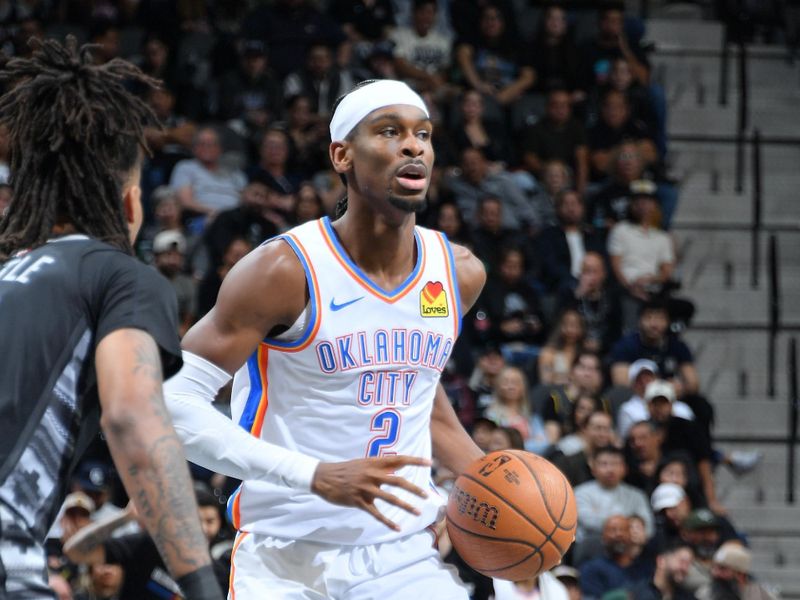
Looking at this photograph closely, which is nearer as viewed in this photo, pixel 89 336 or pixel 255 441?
pixel 89 336

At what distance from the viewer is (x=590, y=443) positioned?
33.3ft

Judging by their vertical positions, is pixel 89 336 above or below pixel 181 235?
above

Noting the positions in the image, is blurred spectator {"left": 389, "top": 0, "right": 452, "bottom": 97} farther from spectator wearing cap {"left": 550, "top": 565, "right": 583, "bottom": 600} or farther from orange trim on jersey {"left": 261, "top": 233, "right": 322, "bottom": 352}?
orange trim on jersey {"left": 261, "top": 233, "right": 322, "bottom": 352}

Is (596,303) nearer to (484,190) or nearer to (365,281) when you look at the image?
(484,190)

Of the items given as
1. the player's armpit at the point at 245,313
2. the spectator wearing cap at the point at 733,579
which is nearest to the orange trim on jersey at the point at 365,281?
the player's armpit at the point at 245,313

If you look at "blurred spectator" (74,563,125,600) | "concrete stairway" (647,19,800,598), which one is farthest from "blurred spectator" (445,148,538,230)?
"blurred spectator" (74,563,125,600)

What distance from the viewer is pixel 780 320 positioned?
13336 mm

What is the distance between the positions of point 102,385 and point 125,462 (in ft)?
0.53

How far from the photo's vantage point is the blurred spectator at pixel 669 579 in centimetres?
898

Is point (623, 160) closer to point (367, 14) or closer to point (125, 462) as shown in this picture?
point (367, 14)

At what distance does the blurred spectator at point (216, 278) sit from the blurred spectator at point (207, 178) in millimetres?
1213

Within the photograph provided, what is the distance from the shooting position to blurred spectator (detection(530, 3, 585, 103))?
14.4 meters

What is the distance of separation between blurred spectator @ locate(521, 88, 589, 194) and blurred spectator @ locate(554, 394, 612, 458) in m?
3.52

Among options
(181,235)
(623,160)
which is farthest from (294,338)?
(623,160)
